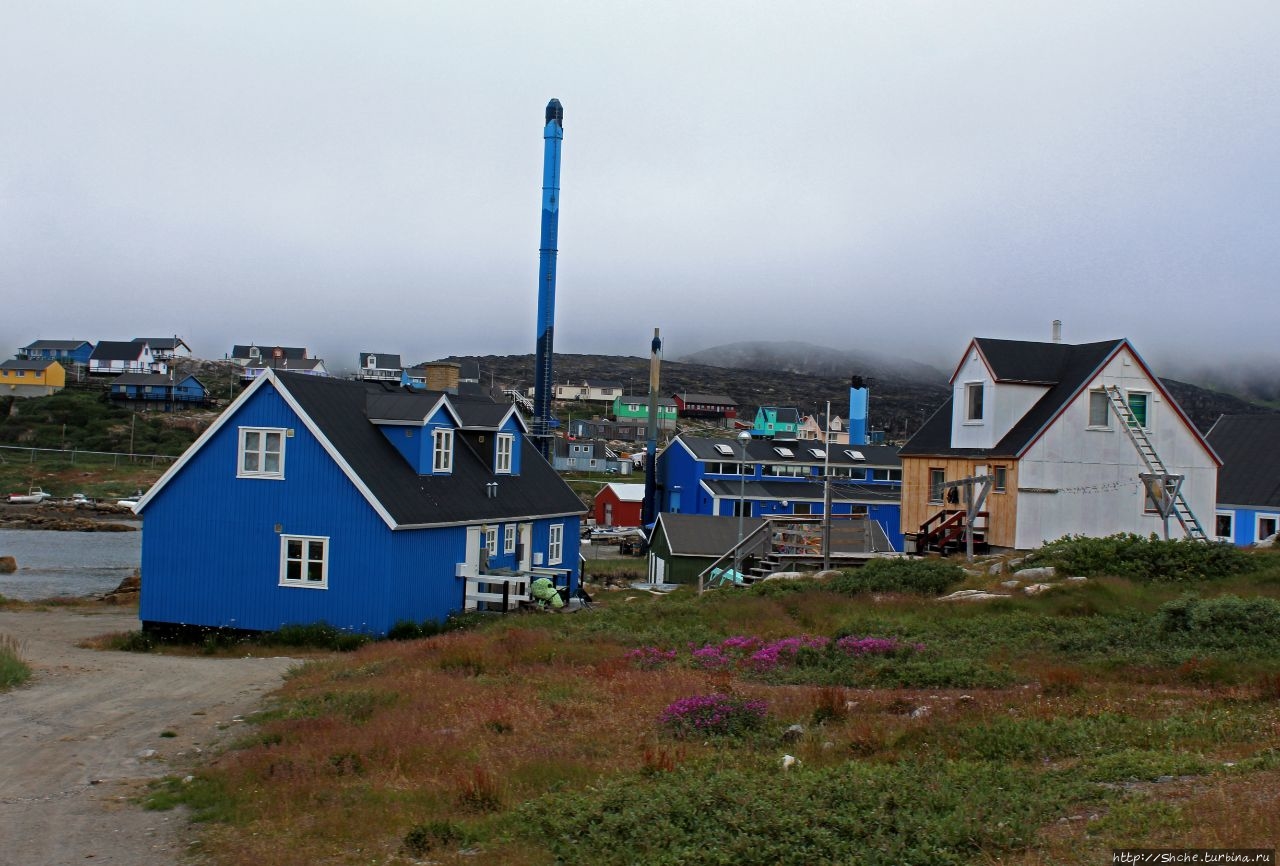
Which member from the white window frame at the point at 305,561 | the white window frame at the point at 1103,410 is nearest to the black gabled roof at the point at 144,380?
Answer: the white window frame at the point at 305,561

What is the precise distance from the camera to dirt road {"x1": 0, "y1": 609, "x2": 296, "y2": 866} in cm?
1146

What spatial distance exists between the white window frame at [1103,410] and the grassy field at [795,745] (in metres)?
10.2

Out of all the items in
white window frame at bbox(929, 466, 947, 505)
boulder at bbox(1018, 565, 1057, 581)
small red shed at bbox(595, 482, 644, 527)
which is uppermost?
white window frame at bbox(929, 466, 947, 505)

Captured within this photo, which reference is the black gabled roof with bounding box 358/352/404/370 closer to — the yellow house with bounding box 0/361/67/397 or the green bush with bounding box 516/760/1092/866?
the yellow house with bounding box 0/361/67/397

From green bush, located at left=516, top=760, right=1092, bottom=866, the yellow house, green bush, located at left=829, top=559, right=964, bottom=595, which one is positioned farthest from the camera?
the yellow house

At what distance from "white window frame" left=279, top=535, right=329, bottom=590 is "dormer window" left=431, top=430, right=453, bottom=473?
465cm

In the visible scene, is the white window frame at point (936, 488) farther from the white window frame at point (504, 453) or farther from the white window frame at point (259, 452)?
the white window frame at point (259, 452)

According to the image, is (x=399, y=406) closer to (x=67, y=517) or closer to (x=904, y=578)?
(x=904, y=578)

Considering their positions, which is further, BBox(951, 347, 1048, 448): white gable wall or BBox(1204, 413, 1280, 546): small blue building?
BBox(1204, 413, 1280, 546): small blue building

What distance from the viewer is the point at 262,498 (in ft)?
100

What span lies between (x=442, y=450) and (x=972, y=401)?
16.8 metres

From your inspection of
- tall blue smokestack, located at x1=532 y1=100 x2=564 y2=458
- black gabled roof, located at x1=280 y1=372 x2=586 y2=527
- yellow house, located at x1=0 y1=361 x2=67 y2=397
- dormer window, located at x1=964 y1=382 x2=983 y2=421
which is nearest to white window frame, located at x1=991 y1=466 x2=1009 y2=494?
dormer window, located at x1=964 y1=382 x2=983 y2=421

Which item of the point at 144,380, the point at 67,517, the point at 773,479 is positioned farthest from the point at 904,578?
the point at 144,380

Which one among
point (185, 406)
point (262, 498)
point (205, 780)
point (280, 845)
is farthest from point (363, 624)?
point (185, 406)
